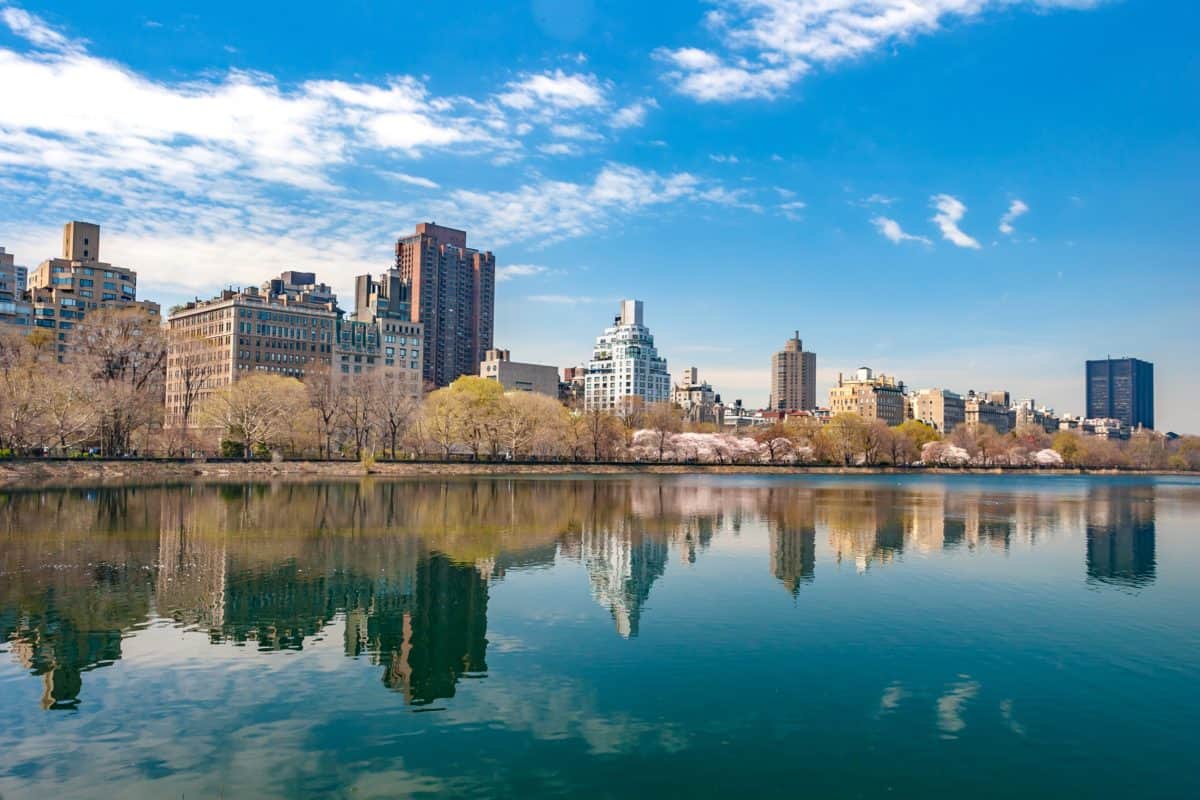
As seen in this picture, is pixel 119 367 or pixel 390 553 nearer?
pixel 390 553

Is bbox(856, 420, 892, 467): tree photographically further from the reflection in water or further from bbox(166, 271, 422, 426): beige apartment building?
the reflection in water

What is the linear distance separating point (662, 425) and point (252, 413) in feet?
261

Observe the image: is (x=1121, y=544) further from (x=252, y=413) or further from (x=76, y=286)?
(x=76, y=286)

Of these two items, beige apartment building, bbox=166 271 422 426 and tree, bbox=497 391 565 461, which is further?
beige apartment building, bbox=166 271 422 426

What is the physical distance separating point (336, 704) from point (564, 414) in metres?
124

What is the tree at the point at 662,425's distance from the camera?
157125mm

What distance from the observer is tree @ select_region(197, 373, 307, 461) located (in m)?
102

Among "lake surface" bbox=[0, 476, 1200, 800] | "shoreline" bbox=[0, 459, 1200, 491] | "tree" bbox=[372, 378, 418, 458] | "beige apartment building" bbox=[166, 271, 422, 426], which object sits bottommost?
"lake surface" bbox=[0, 476, 1200, 800]

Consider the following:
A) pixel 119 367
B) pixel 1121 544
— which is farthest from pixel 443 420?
pixel 1121 544

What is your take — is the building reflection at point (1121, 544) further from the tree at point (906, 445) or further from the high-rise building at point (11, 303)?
the high-rise building at point (11, 303)

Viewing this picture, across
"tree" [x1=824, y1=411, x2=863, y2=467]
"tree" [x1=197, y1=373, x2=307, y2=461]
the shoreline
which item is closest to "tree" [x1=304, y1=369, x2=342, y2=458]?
"tree" [x1=197, y1=373, x2=307, y2=461]

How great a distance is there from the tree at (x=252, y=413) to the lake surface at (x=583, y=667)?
2337 inches

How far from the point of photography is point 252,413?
335 ft

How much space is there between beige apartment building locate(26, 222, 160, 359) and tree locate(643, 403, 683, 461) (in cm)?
9477
